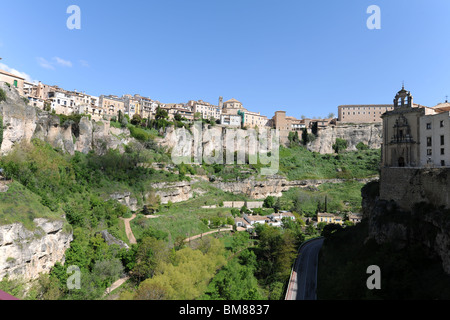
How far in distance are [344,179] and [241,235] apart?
39462mm

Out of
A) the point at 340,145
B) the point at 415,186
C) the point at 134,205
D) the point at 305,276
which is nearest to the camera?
the point at 415,186

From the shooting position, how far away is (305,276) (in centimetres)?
2503

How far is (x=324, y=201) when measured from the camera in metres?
54.7

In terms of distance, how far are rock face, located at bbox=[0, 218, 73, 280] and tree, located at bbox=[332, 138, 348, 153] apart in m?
77.2

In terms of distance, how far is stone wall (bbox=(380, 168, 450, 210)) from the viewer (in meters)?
17.0

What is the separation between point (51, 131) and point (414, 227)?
47.9 meters

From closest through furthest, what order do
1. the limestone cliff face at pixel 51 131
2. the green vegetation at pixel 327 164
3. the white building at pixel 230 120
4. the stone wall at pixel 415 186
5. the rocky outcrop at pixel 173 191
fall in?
the stone wall at pixel 415 186
the limestone cliff face at pixel 51 131
the rocky outcrop at pixel 173 191
the green vegetation at pixel 327 164
the white building at pixel 230 120

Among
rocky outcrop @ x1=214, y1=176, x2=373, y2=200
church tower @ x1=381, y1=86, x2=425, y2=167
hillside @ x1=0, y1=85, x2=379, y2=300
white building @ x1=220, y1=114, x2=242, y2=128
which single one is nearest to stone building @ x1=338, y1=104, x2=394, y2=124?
hillside @ x1=0, y1=85, x2=379, y2=300

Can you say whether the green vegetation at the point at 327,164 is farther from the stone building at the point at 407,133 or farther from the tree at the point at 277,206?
the stone building at the point at 407,133

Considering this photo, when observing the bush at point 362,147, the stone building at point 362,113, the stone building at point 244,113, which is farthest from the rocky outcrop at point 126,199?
the stone building at point 362,113

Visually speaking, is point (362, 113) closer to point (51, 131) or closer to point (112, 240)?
point (112, 240)

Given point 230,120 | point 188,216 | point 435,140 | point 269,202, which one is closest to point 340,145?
point 230,120

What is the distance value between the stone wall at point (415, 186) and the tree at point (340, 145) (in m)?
62.2

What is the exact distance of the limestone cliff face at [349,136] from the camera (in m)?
79.6
